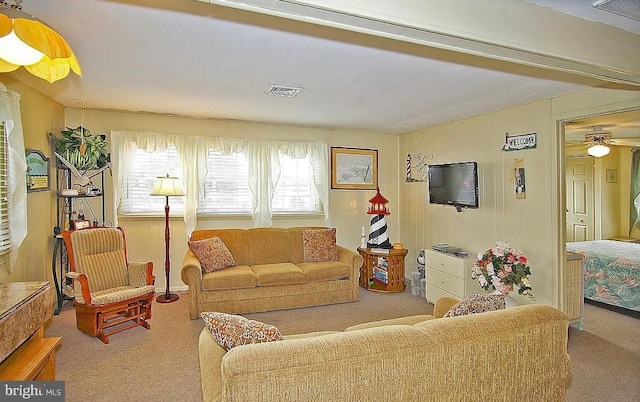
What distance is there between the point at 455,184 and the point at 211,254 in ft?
10.2

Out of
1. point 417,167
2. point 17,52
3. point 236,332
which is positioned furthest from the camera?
point 417,167

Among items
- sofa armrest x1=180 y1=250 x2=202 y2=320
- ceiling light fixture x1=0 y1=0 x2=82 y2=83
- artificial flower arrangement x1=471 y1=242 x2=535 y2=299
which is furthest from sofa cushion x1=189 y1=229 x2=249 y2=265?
ceiling light fixture x1=0 y1=0 x2=82 y2=83

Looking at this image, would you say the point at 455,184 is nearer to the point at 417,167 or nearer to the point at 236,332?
the point at 417,167

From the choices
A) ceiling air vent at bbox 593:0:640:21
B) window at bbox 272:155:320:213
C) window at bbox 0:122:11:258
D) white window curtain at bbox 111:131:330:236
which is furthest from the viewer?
window at bbox 272:155:320:213

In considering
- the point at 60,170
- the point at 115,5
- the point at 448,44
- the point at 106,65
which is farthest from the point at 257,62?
the point at 60,170

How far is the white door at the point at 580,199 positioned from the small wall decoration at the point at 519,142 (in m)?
3.48

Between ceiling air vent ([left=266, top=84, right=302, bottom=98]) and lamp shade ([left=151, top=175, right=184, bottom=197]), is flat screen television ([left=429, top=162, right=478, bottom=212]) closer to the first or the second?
ceiling air vent ([left=266, top=84, right=302, bottom=98])

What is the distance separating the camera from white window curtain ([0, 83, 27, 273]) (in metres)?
2.99

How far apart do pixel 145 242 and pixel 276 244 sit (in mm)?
1749

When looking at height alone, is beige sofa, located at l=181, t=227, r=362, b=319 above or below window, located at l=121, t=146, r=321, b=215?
below

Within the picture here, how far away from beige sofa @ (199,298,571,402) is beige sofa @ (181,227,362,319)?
7.09 feet

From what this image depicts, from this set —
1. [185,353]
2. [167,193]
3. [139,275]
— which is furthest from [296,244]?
[185,353]

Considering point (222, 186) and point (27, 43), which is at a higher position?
point (27, 43)

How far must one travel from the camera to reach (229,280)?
388 cm
